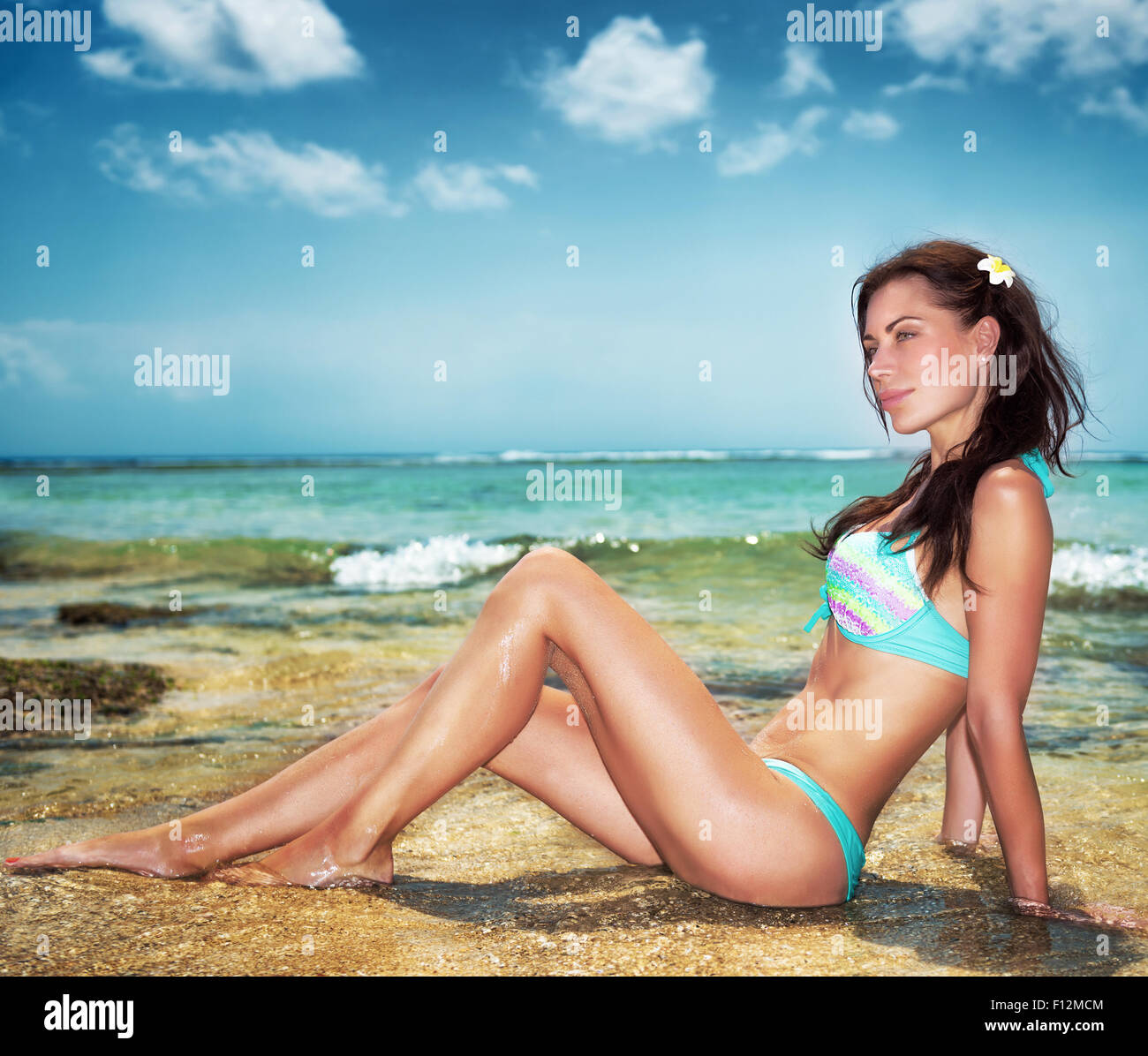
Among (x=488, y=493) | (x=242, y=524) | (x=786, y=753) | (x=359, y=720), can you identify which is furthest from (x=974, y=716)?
(x=488, y=493)

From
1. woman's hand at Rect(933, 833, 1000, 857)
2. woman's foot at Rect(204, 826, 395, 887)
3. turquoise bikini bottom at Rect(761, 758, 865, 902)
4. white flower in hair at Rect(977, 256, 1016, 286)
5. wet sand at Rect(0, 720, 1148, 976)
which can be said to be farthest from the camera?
woman's hand at Rect(933, 833, 1000, 857)

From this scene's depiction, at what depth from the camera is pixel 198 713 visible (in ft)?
16.1

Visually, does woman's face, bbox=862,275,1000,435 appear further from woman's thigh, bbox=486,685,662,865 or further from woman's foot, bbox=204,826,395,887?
woman's foot, bbox=204,826,395,887

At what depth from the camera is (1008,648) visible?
7.20ft

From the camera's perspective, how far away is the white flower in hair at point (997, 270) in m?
2.57

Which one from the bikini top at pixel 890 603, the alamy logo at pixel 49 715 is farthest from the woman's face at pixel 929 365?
the alamy logo at pixel 49 715

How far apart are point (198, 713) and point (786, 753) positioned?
349 centimetres

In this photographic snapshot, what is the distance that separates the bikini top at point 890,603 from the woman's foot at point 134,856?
1824 mm

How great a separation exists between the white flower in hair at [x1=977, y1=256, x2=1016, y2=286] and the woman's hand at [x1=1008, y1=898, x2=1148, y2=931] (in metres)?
1.58

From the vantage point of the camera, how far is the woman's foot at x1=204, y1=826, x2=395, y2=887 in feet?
8.08

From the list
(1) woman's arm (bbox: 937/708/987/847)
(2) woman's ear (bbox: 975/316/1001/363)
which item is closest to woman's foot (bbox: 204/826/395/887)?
(1) woman's arm (bbox: 937/708/987/847)
